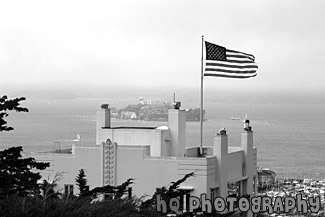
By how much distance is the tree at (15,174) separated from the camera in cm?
1341

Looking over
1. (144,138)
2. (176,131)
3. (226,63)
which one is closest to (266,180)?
(226,63)

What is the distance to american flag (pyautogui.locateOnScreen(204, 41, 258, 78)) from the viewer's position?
1145 inches

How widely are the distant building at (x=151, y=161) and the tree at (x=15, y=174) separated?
10.4 metres

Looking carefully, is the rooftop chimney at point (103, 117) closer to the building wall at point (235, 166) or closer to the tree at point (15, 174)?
the building wall at point (235, 166)

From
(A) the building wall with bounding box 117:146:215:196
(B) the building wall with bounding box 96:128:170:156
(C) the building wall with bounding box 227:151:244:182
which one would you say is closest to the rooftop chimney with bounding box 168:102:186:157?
(B) the building wall with bounding box 96:128:170:156

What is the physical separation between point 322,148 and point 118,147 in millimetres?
130740

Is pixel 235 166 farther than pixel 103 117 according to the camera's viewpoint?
No

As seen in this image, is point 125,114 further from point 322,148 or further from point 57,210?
point 57,210

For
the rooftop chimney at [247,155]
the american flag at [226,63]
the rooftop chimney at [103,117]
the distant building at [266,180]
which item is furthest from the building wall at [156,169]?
the distant building at [266,180]

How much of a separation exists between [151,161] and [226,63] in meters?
5.89

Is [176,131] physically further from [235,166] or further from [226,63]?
[226,63]

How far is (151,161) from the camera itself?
2516 cm

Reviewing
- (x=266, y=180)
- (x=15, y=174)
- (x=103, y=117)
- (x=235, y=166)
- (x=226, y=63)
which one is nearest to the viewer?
(x=15, y=174)

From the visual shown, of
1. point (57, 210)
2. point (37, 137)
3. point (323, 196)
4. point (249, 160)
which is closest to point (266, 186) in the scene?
point (323, 196)
